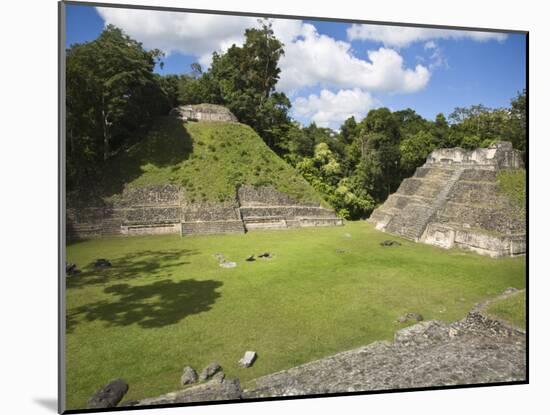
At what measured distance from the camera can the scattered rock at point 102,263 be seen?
314 inches

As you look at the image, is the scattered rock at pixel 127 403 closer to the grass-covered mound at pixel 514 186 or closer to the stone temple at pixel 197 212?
the stone temple at pixel 197 212

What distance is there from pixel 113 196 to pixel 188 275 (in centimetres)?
583

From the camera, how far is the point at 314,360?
602 cm

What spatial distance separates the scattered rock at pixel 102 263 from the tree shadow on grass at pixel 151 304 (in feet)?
2.26

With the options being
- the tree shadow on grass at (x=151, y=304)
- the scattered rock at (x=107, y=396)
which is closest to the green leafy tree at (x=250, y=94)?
the tree shadow on grass at (x=151, y=304)

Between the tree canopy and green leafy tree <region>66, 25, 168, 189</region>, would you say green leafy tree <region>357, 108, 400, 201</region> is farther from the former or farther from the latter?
green leafy tree <region>66, 25, 168, 189</region>

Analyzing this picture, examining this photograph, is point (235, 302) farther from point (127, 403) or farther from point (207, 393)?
point (127, 403)

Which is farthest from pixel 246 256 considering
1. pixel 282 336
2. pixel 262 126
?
pixel 262 126

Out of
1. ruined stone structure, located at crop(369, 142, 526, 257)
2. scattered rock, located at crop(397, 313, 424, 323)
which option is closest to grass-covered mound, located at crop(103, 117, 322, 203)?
ruined stone structure, located at crop(369, 142, 526, 257)

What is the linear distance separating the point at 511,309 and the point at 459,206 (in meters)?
8.76

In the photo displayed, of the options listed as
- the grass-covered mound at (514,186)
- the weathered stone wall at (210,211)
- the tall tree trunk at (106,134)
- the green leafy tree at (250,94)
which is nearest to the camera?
the grass-covered mound at (514,186)

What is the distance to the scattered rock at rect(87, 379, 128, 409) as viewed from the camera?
5.00 metres

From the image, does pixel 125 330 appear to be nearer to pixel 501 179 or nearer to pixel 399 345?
pixel 399 345

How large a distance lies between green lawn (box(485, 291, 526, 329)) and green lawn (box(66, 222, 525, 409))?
0.51m
